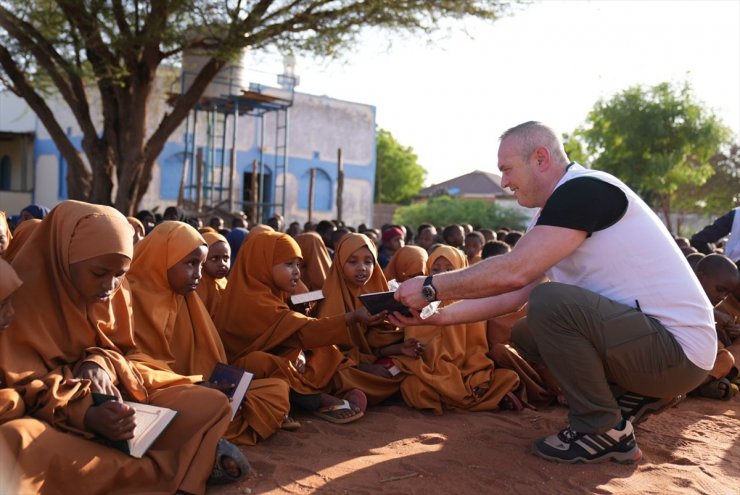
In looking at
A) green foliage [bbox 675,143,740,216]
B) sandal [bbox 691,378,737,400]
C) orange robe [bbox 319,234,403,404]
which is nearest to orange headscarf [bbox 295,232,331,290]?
orange robe [bbox 319,234,403,404]

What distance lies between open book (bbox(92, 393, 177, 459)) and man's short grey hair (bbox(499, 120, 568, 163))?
2.30m

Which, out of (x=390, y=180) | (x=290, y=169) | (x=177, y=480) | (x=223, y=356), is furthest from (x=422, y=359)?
(x=390, y=180)

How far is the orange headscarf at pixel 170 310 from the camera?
13.5 ft

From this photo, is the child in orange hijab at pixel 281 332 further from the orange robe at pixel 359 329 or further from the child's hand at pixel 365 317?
the orange robe at pixel 359 329

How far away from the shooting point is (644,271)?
3752 millimetres

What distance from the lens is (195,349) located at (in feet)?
14.3

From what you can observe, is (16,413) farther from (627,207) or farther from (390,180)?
(390,180)

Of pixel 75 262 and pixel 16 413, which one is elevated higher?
pixel 75 262

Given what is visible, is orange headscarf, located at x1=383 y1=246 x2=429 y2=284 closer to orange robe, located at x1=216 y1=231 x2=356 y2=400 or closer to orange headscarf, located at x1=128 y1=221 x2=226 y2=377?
orange robe, located at x1=216 y1=231 x2=356 y2=400

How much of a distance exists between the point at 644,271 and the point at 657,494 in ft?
3.65

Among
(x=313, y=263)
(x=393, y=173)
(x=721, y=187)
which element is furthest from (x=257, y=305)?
(x=393, y=173)

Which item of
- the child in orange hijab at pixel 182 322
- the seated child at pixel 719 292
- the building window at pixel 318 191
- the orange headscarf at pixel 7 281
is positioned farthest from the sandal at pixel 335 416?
the building window at pixel 318 191

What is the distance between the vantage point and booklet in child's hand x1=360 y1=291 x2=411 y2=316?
167 inches

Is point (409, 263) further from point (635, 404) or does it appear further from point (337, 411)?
point (635, 404)
